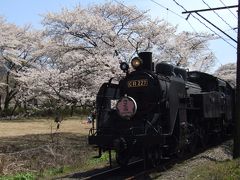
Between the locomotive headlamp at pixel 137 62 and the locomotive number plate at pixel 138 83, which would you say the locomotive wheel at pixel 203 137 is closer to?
the locomotive number plate at pixel 138 83

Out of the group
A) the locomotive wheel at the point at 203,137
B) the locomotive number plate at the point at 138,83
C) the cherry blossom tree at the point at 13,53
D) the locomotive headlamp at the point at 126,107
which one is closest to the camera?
the locomotive headlamp at the point at 126,107

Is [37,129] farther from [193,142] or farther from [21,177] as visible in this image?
[21,177]

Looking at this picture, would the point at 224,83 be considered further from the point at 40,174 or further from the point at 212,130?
the point at 40,174

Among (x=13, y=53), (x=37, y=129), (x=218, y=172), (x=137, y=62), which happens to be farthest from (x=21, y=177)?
(x=13, y=53)

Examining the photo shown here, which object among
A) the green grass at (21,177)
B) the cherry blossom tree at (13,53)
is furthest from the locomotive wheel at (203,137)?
the cherry blossom tree at (13,53)

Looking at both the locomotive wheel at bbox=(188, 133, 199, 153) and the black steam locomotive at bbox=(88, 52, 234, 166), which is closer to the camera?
the black steam locomotive at bbox=(88, 52, 234, 166)

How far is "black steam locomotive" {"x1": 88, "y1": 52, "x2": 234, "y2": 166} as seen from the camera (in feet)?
38.2

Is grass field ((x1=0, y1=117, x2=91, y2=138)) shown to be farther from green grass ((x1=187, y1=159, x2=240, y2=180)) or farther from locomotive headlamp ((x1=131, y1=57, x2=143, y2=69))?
green grass ((x1=187, y1=159, x2=240, y2=180))

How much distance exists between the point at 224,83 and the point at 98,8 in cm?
969

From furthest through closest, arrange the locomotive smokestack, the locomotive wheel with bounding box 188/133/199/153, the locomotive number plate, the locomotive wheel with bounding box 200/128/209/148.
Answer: the locomotive wheel with bounding box 200/128/209/148
the locomotive wheel with bounding box 188/133/199/153
the locomotive smokestack
the locomotive number plate

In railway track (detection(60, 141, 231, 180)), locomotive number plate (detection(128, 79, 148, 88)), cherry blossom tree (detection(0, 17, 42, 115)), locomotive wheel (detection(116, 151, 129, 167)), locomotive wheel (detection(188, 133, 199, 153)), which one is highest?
cherry blossom tree (detection(0, 17, 42, 115))

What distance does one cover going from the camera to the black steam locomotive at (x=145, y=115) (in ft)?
38.2

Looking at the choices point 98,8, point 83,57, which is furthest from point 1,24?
point 83,57

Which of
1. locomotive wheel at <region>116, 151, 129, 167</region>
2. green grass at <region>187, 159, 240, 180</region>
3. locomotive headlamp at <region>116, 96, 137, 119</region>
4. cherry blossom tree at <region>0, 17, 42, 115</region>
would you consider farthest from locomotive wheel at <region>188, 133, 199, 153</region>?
cherry blossom tree at <region>0, 17, 42, 115</region>
